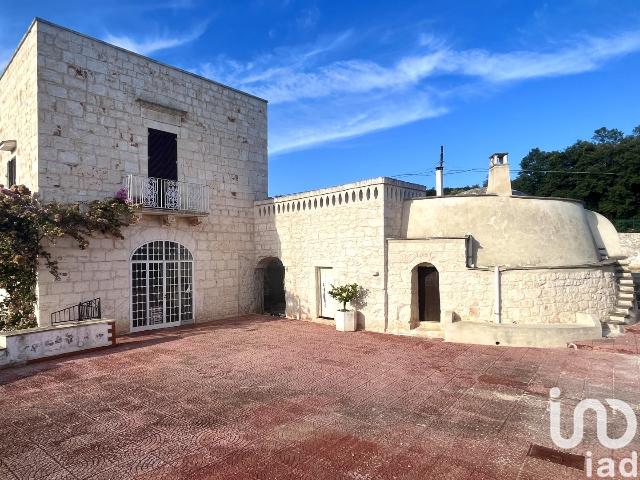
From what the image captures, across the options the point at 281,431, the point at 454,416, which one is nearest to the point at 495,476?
the point at 454,416

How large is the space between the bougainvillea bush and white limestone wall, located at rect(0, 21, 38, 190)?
2.99 ft

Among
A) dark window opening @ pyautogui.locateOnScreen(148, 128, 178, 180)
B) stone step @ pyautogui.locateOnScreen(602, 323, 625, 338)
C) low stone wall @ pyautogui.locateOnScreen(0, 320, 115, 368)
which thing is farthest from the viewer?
dark window opening @ pyautogui.locateOnScreen(148, 128, 178, 180)

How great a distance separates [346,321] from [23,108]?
10768 mm

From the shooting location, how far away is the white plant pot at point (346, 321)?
35.5 feet

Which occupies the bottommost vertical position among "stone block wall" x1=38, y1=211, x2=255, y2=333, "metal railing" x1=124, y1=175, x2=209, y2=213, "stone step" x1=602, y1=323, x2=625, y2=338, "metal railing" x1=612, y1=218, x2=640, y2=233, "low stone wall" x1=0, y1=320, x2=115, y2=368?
"stone step" x1=602, y1=323, x2=625, y2=338

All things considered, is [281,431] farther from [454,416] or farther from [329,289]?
[329,289]

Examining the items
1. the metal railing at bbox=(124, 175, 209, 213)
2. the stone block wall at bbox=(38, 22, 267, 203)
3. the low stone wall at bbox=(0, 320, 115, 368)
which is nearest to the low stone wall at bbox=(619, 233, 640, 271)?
the stone block wall at bbox=(38, 22, 267, 203)

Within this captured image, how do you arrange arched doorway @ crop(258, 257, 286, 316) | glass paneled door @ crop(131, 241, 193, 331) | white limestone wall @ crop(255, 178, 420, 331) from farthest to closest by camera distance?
arched doorway @ crop(258, 257, 286, 316), glass paneled door @ crop(131, 241, 193, 331), white limestone wall @ crop(255, 178, 420, 331)

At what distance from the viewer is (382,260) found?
10.6 metres

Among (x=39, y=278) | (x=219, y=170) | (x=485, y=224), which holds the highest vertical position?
(x=219, y=170)

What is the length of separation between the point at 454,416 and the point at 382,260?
5771 mm

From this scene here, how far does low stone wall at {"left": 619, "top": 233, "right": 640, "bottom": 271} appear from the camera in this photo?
21.8 m

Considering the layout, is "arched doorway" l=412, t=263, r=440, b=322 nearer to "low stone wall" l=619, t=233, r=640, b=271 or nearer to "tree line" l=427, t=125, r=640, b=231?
"low stone wall" l=619, t=233, r=640, b=271
